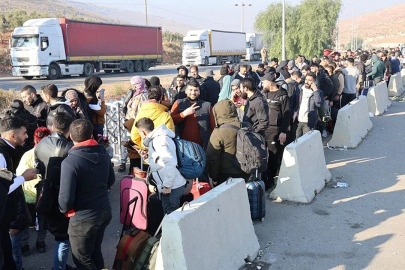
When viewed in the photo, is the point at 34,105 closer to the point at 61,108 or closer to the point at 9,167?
the point at 61,108

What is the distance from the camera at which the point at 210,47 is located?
4831cm

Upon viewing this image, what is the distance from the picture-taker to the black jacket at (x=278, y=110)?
7645mm

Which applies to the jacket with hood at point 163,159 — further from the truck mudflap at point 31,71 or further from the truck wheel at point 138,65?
the truck wheel at point 138,65

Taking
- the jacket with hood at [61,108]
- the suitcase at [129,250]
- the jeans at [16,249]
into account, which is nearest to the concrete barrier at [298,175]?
the suitcase at [129,250]

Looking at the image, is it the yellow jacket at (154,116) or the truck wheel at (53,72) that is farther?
the truck wheel at (53,72)

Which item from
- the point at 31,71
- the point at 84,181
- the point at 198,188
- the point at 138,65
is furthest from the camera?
the point at 138,65

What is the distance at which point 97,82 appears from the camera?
24.2 ft

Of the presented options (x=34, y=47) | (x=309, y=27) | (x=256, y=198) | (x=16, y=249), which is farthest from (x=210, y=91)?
(x=309, y=27)

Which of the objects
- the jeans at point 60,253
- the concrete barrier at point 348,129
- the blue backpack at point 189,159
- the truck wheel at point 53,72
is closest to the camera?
the jeans at point 60,253

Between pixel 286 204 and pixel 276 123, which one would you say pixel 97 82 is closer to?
pixel 276 123

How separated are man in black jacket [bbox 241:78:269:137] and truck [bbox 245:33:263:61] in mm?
54823

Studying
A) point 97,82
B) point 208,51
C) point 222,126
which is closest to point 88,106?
point 97,82

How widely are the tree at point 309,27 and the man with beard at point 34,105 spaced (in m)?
31.4

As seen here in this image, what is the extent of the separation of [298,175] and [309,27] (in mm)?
31517
